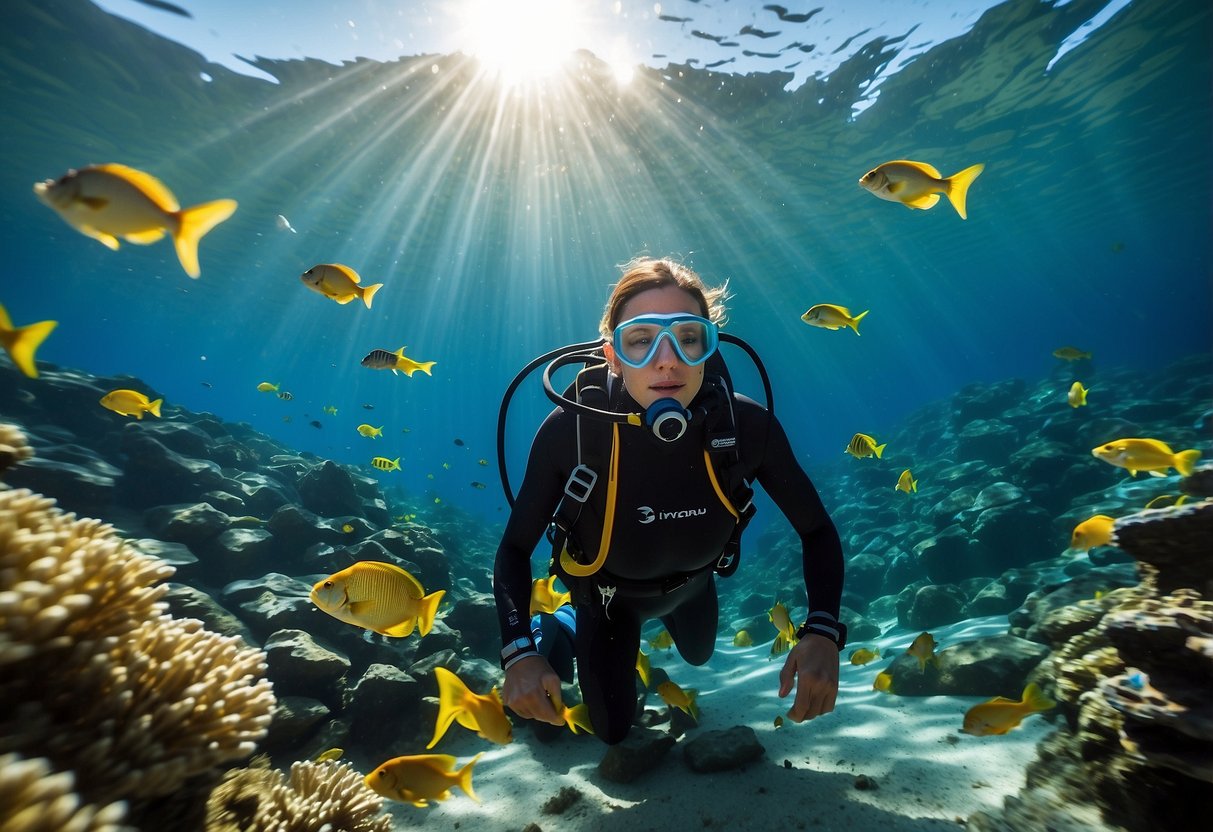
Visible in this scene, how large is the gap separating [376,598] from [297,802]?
0.99m

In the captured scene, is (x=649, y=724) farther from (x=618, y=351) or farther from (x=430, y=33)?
(x=430, y=33)

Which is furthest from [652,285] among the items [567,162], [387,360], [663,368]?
[567,162]

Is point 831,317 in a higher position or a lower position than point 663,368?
higher

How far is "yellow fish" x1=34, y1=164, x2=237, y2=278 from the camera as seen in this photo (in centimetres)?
250

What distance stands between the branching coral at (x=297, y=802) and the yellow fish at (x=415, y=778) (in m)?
0.12

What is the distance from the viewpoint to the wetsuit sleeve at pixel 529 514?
3.09 metres

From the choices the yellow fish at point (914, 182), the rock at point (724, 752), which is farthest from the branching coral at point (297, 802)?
the yellow fish at point (914, 182)

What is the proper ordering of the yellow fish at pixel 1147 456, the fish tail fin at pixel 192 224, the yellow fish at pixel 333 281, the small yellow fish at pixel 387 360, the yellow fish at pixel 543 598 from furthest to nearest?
1. the small yellow fish at pixel 387 360
2. the yellow fish at pixel 1147 456
3. the yellow fish at pixel 543 598
4. the yellow fish at pixel 333 281
5. the fish tail fin at pixel 192 224

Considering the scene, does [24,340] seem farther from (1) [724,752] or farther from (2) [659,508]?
(1) [724,752]

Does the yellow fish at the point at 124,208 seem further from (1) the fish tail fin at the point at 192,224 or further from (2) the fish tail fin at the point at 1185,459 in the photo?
(2) the fish tail fin at the point at 1185,459

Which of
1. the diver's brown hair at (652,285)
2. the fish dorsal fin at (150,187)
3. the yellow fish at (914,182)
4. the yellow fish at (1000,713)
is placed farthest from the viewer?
the yellow fish at (914,182)

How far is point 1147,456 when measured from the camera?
539 centimetres

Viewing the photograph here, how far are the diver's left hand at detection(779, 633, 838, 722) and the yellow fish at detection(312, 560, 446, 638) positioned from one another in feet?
6.58

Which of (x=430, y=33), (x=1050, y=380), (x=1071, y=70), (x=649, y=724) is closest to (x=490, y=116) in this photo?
(x=430, y=33)
